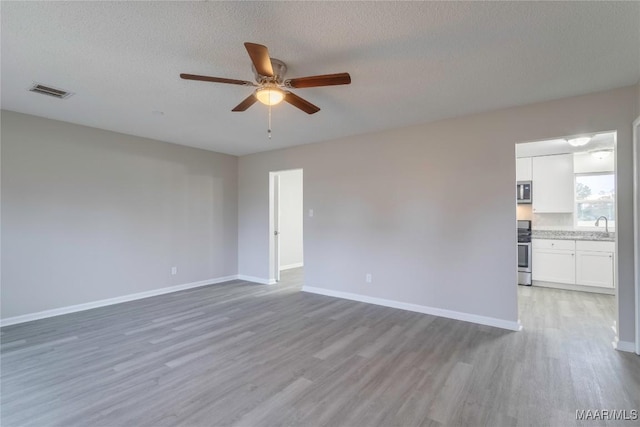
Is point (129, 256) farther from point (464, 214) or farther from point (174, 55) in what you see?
point (464, 214)

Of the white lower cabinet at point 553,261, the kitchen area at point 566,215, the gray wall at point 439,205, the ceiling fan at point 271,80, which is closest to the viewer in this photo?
the ceiling fan at point 271,80

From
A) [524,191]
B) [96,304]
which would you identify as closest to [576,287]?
[524,191]

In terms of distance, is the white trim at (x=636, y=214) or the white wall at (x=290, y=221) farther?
the white wall at (x=290, y=221)

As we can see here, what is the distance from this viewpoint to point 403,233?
13.9 ft

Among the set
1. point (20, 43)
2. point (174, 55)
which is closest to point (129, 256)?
point (20, 43)

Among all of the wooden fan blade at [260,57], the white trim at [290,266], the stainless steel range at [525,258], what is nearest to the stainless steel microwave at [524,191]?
the stainless steel range at [525,258]

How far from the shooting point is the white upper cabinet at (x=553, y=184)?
546cm

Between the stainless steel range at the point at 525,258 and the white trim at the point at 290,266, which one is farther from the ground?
the stainless steel range at the point at 525,258

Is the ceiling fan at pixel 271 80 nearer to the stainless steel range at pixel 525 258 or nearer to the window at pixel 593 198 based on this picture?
the stainless steel range at pixel 525 258

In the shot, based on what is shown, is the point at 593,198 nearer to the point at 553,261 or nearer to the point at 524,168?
the point at 524,168

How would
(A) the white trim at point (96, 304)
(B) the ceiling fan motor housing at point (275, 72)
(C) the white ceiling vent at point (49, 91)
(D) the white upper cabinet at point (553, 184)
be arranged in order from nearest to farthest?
(B) the ceiling fan motor housing at point (275, 72) → (C) the white ceiling vent at point (49, 91) → (A) the white trim at point (96, 304) → (D) the white upper cabinet at point (553, 184)

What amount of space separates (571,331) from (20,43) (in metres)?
5.82

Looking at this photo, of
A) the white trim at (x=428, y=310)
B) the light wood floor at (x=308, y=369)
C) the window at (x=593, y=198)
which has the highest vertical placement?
the window at (x=593, y=198)

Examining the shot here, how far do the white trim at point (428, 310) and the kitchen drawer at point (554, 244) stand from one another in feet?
8.62
